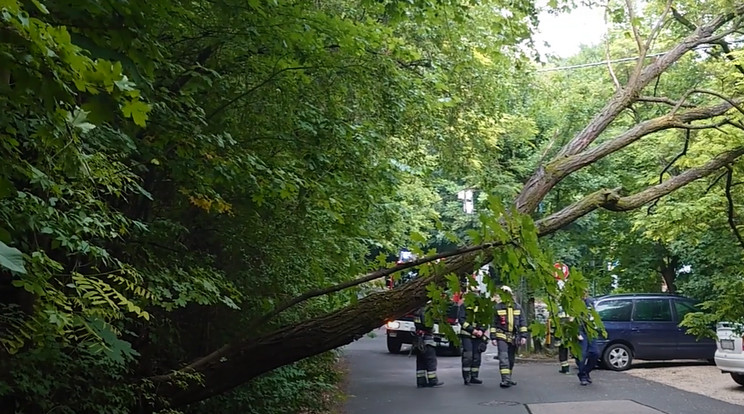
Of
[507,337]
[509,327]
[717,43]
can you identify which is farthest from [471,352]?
[717,43]

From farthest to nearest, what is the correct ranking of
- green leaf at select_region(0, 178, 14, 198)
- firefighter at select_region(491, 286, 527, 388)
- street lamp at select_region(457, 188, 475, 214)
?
street lamp at select_region(457, 188, 475, 214), firefighter at select_region(491, 286, 527, 388), green leaf at select_region(0, 178, 14, 198)

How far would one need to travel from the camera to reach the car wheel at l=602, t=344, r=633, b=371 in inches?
698

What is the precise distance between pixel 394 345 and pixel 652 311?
8.28 meters

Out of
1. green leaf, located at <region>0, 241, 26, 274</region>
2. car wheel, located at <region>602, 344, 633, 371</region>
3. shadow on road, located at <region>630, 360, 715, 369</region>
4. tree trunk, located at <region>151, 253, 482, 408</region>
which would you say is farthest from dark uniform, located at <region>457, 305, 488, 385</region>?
green leaf, located at <region>0, 241, 26, 274</region>

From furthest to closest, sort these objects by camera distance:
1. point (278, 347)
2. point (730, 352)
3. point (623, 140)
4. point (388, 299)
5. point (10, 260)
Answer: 1. point (730, 352)
2. point (623, 140)
3. point (388, 299)
4. point (278, 347)
5. point (10, 260)

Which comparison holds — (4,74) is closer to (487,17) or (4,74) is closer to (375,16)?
(375,16)

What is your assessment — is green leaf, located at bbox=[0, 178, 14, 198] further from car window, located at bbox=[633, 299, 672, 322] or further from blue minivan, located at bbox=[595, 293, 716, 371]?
car window, located at bbox=[633, 299, 672, 322]

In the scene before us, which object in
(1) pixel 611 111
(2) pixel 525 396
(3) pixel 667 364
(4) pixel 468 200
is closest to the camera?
(1) pixel 611 111

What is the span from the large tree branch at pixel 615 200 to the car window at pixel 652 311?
8.88 metres

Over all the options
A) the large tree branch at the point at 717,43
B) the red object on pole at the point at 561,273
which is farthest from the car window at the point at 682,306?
the red object on pole at the point at 561,273

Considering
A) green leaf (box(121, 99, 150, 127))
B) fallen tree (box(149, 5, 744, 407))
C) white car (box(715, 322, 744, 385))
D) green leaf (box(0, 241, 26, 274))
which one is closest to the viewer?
green leaf (box(0, 241, 26, 274))

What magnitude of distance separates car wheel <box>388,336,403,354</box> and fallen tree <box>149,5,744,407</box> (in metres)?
14.7

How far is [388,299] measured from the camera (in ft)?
23.4

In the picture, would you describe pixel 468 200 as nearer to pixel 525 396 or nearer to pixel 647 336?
pixel 647 336
